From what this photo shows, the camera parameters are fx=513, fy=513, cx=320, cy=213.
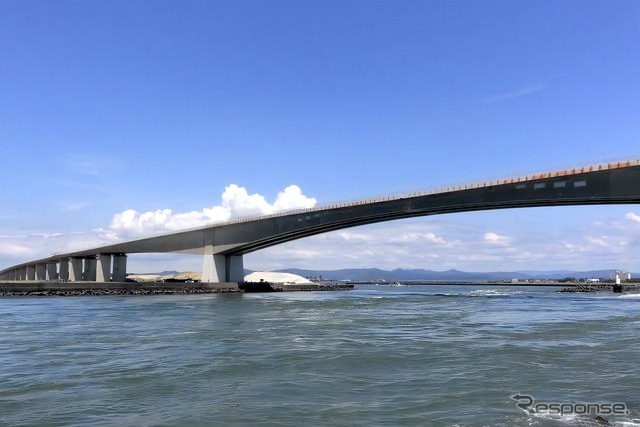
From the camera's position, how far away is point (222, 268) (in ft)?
279

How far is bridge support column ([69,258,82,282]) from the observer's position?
103688mm

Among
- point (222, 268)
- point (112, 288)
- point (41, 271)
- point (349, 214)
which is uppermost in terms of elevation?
point (349, 214)

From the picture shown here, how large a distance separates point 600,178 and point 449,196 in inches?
699

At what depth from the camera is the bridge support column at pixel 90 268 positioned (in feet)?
335

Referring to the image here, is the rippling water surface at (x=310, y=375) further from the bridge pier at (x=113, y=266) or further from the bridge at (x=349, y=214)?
the bridge pier at (x=113, y=266)

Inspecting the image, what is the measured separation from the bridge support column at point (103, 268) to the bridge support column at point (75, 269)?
49.5 feet

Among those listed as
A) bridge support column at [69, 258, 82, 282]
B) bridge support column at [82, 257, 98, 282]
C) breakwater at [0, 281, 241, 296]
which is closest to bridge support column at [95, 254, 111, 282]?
bridge support column at [82, 257, 98, 282]

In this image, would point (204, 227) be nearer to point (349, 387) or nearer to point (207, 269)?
point (207, 269)

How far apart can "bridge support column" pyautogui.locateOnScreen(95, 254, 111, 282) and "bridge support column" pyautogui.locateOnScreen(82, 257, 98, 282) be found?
1156 centimetres

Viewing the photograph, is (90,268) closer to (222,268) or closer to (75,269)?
(75,269)

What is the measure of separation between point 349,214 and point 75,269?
62.7 meters

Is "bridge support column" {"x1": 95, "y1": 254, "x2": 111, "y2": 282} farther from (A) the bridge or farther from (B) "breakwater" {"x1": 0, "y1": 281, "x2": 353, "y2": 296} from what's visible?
(B) "breakwater" {"x1": 0, "y1": 281, "x2": 353, "y2": 296}

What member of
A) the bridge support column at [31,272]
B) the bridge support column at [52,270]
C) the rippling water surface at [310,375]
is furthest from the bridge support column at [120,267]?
the rippling water surface at [310,375]

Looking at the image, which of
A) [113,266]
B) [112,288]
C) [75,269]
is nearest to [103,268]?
[113,266]
